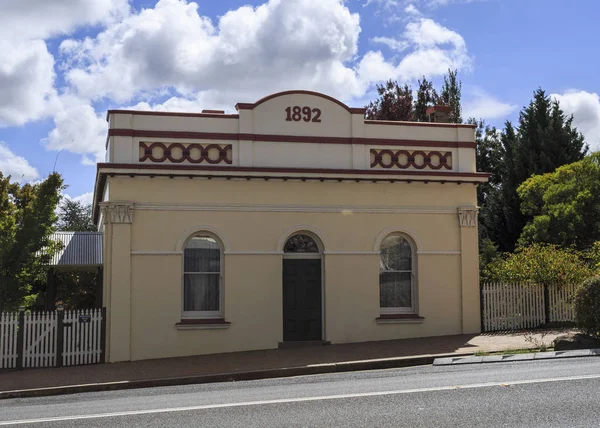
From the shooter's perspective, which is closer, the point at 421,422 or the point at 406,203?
the point at 421,422

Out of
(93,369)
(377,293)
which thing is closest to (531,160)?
(377,293)

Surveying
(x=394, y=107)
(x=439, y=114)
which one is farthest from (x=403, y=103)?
(x=439, y=114)

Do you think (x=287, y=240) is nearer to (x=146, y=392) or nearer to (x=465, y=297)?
(x=465, y=297)

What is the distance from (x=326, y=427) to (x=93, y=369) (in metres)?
7.64

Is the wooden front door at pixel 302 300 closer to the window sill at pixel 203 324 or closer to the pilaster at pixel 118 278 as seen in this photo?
the window sill at pixel 203 324

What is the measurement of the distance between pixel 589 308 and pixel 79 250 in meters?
11.7

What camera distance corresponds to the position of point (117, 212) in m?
14.8

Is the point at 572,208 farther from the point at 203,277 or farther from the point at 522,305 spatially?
the point at 203,277

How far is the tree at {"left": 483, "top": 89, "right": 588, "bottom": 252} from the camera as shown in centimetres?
3170

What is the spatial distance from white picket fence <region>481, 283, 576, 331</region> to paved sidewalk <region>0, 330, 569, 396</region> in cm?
111

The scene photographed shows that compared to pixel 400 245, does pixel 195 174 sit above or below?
above

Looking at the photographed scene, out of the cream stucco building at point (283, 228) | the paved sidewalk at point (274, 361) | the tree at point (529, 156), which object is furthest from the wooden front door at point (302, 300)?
the tree at point (529, 156)

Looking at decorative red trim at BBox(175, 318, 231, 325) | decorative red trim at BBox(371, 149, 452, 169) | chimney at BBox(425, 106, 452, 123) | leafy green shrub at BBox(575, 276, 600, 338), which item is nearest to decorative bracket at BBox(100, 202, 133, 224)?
decorative red trim at BBox(175, 318, 231, 325)

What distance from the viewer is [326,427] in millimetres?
7148
